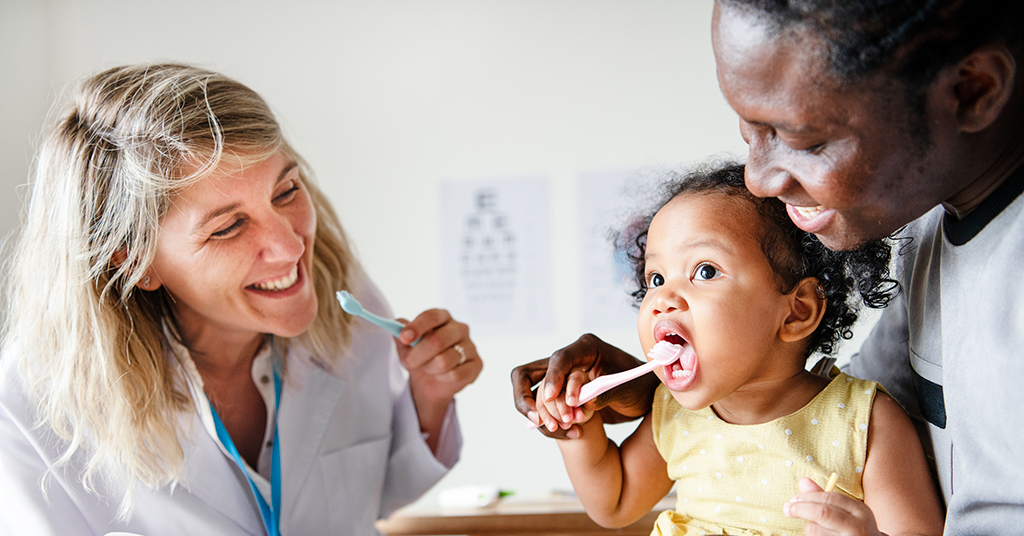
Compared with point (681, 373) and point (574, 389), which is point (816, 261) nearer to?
point (681, 373)

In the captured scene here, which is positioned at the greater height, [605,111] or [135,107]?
[135,107]

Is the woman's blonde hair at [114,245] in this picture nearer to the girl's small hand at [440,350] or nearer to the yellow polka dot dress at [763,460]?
the girl's small hand at [440,350]

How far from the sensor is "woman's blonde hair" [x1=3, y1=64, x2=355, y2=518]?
1.17 m

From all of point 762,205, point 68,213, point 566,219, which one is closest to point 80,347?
point 68,213

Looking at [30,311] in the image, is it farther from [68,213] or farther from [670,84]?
[670,84]

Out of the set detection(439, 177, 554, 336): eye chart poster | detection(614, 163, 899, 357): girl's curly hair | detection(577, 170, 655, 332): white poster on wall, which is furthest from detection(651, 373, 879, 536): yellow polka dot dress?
detection(439, 177, 554, 336): eye chart poster


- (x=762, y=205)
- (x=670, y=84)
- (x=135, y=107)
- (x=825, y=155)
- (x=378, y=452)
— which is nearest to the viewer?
(x=825, y=155)

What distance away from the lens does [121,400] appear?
1.19 m

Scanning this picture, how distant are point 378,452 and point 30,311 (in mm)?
694

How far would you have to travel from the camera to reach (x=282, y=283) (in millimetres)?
1300

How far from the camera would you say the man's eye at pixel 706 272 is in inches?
34.3

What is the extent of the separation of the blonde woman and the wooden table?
0.19 m

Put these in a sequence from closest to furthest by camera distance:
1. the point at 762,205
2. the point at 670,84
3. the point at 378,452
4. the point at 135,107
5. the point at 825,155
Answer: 1. the point at 825,155
2. the point at 762,205
3. the point at 135,107
4. the point at 378,452
5. the point at 670,84

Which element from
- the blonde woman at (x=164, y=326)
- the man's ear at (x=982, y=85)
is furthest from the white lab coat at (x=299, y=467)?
the man's ear at (x=982, y=85)
